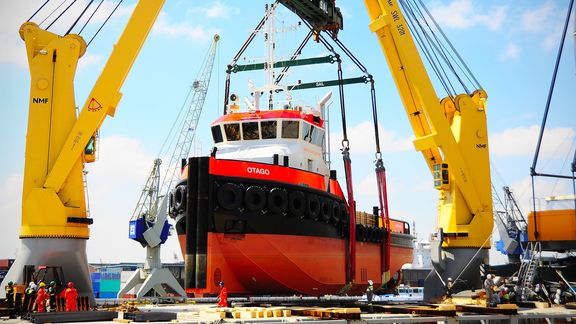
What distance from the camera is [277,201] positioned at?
18.0 meters

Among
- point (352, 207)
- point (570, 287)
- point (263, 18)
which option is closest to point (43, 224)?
point (352, 207)

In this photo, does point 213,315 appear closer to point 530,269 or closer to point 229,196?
point 229,196

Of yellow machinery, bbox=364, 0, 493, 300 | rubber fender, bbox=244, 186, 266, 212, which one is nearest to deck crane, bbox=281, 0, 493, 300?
yellow machinery, bbox=364, 0, 493, 300

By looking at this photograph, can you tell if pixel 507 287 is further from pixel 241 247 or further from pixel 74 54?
pixel 74 54

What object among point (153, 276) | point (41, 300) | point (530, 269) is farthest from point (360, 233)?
point (41, 300)

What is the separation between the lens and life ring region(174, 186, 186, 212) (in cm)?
1800

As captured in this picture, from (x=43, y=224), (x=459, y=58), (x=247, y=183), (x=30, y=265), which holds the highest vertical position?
(x=459, y=58)

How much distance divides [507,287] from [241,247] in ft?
27.2

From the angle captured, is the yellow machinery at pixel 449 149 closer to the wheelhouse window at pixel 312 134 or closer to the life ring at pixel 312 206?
the wheelhouse window at pixel 312 134

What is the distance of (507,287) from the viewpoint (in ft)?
60.0

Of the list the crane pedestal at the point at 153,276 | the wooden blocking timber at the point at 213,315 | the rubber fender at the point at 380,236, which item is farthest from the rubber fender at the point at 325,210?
the crane pedestal at the point at 153,276

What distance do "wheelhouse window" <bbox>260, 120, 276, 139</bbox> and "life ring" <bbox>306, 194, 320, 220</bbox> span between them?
3.43 m

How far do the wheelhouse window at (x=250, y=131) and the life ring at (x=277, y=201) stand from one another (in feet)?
13.3

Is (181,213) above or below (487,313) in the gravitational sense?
above
